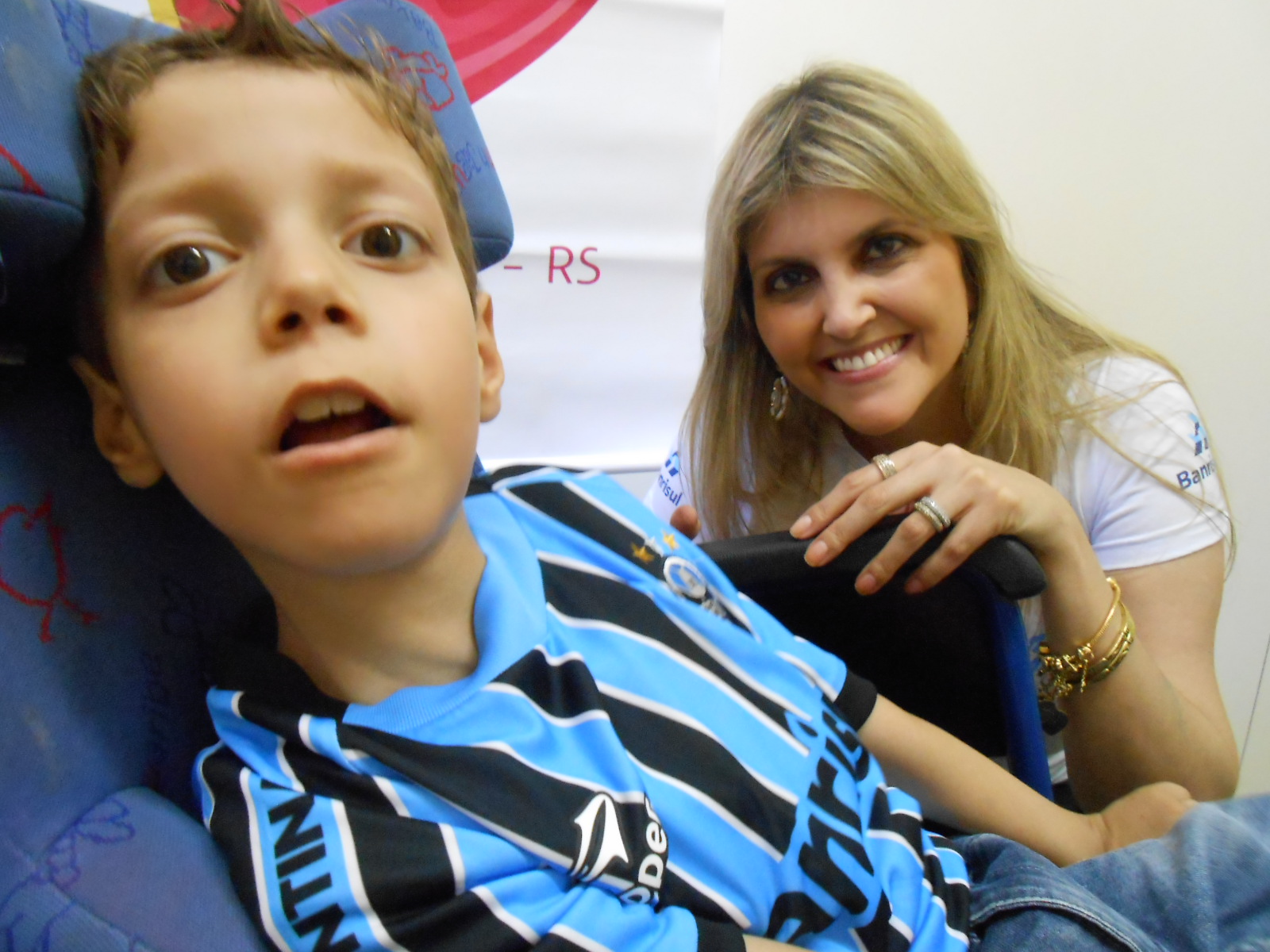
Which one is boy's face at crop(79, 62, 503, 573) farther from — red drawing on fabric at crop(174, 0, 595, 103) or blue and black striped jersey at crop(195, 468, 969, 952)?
red drawing on fabric at crop(174, 0, 595, 103)

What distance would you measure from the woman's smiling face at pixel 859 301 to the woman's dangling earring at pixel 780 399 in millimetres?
103

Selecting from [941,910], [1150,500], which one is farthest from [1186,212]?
[941,910]

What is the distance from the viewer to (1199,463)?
89cm

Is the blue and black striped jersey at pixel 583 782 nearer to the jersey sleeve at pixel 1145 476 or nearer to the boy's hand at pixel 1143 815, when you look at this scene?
the boy's hand at pixel 1143 815

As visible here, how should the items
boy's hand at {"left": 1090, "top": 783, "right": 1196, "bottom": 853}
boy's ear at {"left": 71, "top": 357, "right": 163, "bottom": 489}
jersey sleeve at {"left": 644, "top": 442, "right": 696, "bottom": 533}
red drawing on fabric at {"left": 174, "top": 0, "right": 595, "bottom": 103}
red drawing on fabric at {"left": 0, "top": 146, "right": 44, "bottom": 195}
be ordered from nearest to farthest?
red drawing on fabric at {"left": 0, "top": 146, "right": 44, "bottom": 195} → boy's ear at {"left": 71, "top": 357, "right": 163, "bottom": 489} → boy's hand at {"left": 1090, "top": 783, "right": 1196, "bottom": 853} → red drawing on fabric at {"left": 174, "top": 0, "right": 595, "bottom": 103} → jersey sleeve at {"left": 644, "top": 442, "right": 696, "bottom": 533}

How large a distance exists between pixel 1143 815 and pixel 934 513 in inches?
13.2

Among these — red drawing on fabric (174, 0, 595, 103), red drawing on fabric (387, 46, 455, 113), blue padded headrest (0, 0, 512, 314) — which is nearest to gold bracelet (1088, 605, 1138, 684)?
red drawing on fabric (387, 46, 455, 113)

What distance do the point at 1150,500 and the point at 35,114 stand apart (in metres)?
1.01

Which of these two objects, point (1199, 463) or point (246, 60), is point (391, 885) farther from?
point (1199, 463)

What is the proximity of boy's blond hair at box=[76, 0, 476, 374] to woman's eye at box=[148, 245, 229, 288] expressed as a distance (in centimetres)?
5

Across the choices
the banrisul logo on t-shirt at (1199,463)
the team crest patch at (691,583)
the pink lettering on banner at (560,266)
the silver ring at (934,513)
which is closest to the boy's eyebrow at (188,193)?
the team crest patch at (691,583)

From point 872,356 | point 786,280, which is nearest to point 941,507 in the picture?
point 872,356

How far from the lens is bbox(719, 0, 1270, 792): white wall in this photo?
1250 mm

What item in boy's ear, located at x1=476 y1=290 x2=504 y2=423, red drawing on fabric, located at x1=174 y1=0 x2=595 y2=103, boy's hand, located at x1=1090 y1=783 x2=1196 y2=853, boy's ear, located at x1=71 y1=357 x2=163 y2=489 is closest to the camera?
boy's ear, located at x1=71 y1=357 x2=163 y2=489
